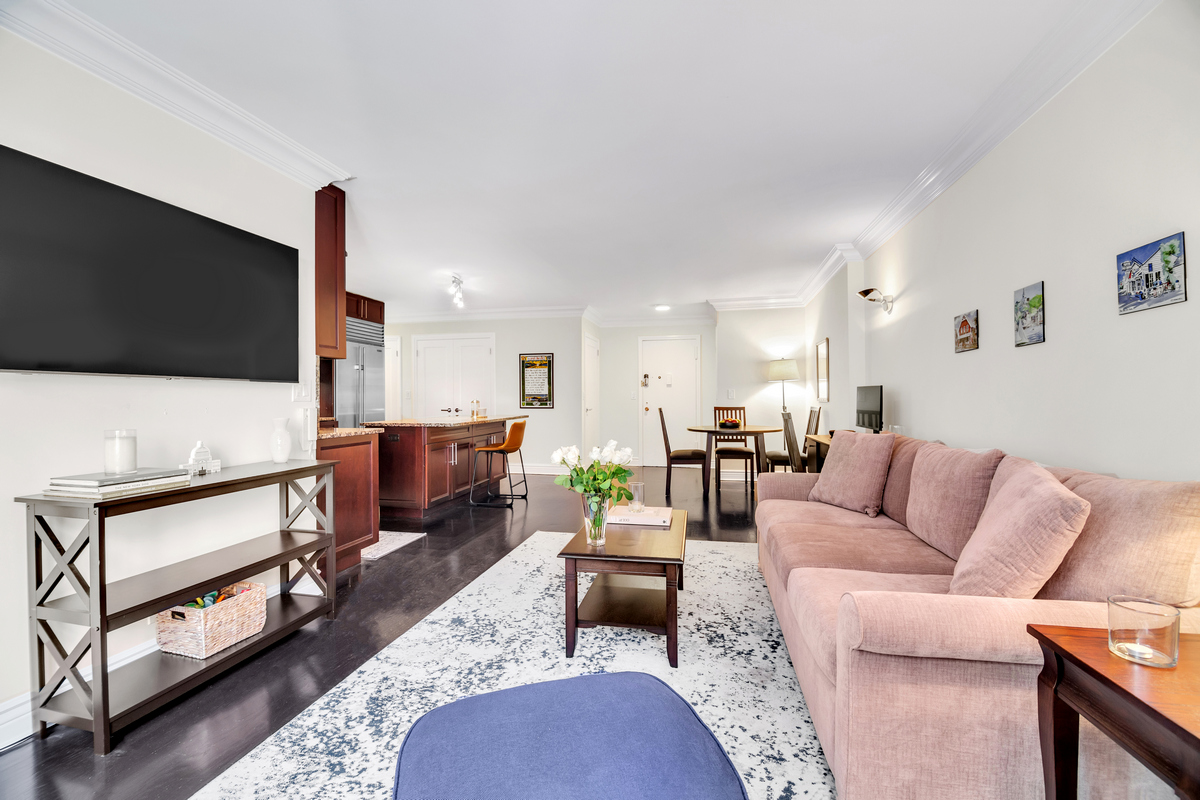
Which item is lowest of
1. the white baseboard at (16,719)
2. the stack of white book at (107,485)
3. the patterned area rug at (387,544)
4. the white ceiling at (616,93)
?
the patterned area rug at (387,544)

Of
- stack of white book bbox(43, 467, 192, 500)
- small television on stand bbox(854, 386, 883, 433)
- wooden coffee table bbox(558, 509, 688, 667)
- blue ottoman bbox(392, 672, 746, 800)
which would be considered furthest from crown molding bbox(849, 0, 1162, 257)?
stack of white book bbox(43, 467, 192, 500)

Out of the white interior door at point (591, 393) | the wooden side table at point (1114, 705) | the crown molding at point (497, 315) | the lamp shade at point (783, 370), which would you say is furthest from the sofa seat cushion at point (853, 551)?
the crown molding at point (497, 315)

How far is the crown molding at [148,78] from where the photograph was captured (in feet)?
5.78

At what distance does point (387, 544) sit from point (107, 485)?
7.92ft

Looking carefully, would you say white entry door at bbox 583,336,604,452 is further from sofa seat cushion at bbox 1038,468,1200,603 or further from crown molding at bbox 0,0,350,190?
sofa seat cushion at bbox 1038,468,1200,603

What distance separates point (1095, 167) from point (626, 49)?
1809mm

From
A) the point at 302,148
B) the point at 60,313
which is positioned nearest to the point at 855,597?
the point at 60,313

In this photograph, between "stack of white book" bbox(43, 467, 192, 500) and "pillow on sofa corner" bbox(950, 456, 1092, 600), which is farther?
"stack of white book" bbox(43, 467, 192, 500)

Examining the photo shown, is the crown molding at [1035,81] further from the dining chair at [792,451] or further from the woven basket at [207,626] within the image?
the woven basket at [207,626]

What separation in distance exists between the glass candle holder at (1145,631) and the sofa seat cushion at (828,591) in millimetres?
547

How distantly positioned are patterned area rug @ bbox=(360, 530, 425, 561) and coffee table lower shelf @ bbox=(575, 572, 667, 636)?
1.82 m

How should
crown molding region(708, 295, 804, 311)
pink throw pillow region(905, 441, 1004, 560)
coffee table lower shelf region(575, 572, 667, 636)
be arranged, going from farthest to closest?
crown molding region(708, 295, 804, 311) < coffee table lower shelf region(575, 572, 667, 636) < pink throw pillow region(905, 441, 1004, 560)

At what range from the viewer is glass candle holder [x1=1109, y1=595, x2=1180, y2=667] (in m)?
0.93

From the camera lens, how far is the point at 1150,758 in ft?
2.69
